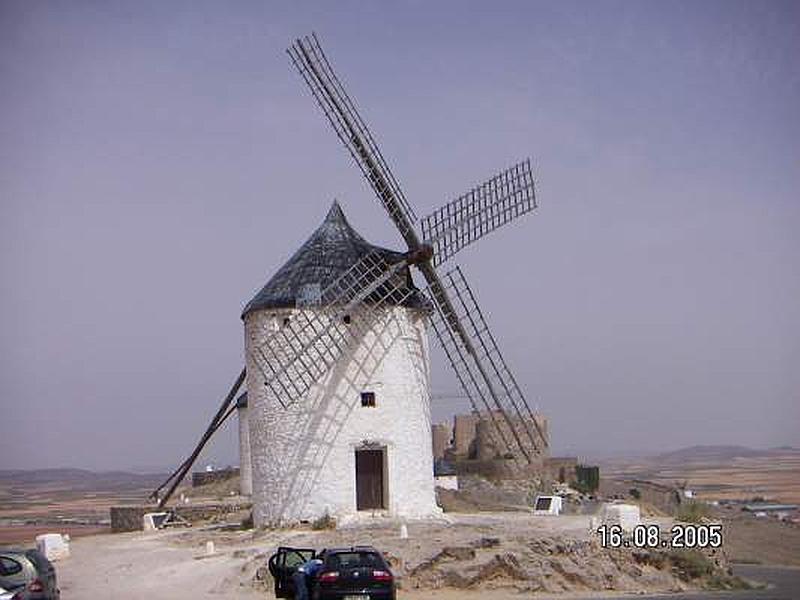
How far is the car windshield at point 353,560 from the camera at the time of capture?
16688 millimetres

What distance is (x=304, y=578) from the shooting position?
1731cm

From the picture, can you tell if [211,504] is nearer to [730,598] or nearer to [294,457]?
[294,457]

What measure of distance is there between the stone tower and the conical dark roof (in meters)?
0.04

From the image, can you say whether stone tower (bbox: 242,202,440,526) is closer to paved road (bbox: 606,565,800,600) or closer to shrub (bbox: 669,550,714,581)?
shrub (bbox: 669,550,714,581)

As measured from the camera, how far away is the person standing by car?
17203 millimetres

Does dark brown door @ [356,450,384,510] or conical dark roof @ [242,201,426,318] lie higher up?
conical dark roof @ [242,201,426,318]

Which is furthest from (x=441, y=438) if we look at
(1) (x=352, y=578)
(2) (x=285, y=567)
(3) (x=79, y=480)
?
(3) (x=79, y=480)

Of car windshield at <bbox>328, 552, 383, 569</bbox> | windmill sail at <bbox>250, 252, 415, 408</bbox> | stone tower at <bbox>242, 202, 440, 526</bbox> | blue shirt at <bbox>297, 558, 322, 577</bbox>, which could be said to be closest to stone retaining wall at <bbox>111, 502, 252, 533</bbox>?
stone tower at <bbox>242, 202, 440, 526</bbox>

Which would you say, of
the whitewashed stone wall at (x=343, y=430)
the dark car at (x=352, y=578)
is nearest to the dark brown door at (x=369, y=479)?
the whitewashed stone wall at (x=343, y=430)

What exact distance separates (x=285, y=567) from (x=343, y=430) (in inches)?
324

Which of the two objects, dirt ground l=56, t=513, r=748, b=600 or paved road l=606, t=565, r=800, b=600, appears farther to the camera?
dirt ground l=56, t=513, r=748, b=600

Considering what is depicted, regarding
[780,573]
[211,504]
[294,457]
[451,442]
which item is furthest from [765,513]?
[294,457]

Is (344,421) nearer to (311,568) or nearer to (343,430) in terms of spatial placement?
(343,430)

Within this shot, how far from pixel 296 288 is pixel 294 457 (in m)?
4.39
